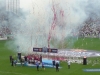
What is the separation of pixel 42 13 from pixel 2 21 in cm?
4820

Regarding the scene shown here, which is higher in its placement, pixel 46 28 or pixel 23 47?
pixel 46 28

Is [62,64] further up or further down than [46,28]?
further down

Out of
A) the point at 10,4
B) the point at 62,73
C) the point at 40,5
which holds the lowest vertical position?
the point at 62,73

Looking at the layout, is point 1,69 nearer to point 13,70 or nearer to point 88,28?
point 13,70

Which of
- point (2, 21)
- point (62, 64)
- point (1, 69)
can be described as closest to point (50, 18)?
point (62, 64)

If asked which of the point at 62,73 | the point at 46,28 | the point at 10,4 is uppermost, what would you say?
the point at 10,4

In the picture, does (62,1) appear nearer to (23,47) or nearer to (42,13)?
(42,13)

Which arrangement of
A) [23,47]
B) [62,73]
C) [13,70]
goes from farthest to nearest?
[23,47] → [13,70] → [62,73]

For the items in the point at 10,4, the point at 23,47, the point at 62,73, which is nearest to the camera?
the point at 62,73

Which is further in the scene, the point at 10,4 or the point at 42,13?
the point at 10,4

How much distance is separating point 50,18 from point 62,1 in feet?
13.8

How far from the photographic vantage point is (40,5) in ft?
162

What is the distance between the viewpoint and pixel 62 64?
3775 centimetres

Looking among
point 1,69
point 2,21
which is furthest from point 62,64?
point 2,21
